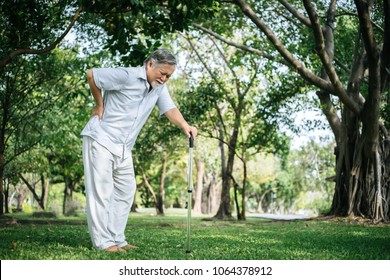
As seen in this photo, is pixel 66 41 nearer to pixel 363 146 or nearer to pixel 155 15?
pixel 155 15

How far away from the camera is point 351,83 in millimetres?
14953

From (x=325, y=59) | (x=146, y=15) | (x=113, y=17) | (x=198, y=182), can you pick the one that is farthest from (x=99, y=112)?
(x=198, y=182)

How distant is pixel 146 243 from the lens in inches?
252

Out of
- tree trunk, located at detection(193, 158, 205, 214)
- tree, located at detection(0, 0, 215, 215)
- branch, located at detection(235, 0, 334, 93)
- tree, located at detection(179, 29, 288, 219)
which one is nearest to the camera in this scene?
tree, located at detection(0, 0, 215, 215)

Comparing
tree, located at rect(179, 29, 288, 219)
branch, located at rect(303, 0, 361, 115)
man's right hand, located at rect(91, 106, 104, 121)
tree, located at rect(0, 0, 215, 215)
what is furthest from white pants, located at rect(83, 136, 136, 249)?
tree, located at rect(179, 29, 288, 219)

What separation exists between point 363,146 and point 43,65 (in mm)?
9766

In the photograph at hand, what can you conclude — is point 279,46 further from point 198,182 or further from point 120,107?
point 198,182

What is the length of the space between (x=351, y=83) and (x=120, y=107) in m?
11.0

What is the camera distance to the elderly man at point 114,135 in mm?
5355

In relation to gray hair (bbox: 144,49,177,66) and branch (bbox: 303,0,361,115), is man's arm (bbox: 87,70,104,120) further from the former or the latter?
branch (bbox: 303,0,361,115)

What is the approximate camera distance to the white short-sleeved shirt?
5379mm

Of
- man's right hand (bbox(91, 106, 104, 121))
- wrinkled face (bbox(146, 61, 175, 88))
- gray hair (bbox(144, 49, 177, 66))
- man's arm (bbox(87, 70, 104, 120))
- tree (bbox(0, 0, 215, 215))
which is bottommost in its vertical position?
man's right hand (bbox(91, 106, 104, 121))

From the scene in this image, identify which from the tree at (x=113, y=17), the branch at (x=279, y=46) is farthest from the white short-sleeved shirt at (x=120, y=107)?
the branch at (x=279, y=46)

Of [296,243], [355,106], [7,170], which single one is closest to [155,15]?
[296,243]
